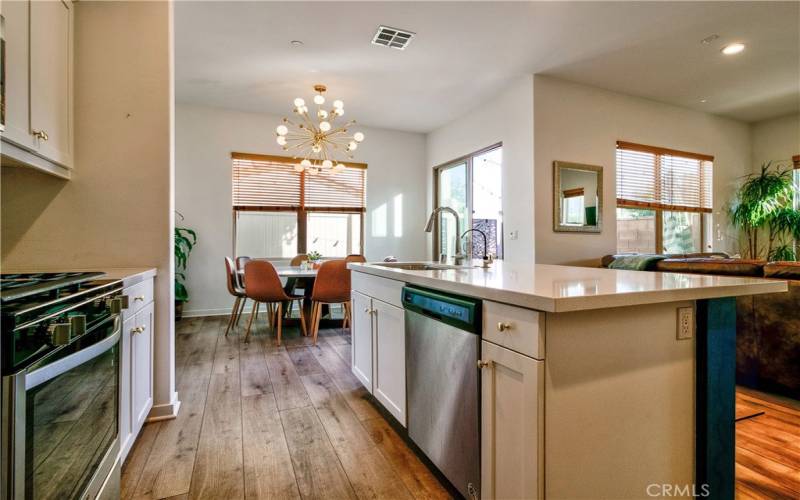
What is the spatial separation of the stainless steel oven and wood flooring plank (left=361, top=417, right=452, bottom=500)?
106cm

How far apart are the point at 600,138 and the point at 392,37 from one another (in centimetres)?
293

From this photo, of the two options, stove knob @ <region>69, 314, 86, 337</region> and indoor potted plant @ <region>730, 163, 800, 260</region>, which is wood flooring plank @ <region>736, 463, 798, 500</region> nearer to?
stove knob @ <region>69, 314, 86, 337</region>

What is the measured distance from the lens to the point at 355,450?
179 cm

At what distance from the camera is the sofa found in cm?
233

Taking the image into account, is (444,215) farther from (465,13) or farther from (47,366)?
(47,366)

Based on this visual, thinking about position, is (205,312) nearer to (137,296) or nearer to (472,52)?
(137,296)

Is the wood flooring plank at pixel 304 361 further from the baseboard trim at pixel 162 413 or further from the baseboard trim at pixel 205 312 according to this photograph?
the baseboard trim at pixel 205 312

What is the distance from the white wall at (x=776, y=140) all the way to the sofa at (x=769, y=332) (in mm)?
4846

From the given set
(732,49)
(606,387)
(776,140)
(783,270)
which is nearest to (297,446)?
(606,387)

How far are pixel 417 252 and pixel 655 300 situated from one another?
17.8ft

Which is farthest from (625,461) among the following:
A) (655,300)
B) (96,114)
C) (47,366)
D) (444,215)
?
(444,215)

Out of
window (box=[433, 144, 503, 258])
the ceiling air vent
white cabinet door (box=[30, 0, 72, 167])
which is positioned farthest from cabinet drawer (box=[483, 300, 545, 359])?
window (box=[433, 144, 503, 258])

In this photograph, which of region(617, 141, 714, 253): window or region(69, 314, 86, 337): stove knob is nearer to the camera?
region(69, 314, 86, 337): stove knob

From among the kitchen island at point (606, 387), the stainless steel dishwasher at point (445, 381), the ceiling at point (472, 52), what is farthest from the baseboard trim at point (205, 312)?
the kitchen island at point (606, 387)
